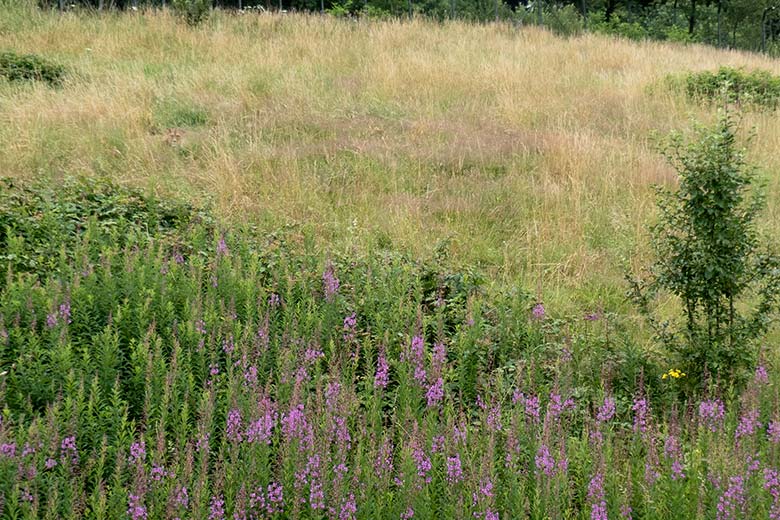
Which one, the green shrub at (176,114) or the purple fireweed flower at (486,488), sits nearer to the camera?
the purple fireweed flower at (486,488)

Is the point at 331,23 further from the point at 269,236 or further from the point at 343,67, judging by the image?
the point at 269,236

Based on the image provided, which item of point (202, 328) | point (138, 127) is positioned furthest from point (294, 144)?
point (202, 328)

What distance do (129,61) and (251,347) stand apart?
423 inches

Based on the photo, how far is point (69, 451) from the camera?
3.35 metres

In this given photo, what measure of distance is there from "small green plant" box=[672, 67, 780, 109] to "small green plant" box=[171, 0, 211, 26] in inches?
412

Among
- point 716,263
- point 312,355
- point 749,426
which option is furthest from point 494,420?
point 716,263

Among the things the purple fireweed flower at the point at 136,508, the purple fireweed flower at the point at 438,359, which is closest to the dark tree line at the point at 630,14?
the purple fireweed flower at the point at 438,359

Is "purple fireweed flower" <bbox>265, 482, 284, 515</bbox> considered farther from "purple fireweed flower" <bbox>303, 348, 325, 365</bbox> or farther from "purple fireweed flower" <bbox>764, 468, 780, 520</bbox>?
"purple fireweed flower" <bbox>764, 468, 780, 520</bbox>

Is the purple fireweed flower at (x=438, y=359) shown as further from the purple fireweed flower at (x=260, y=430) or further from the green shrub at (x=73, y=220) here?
the green shrub at (x=73, y=220)

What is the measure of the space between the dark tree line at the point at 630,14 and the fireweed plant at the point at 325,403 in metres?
23.9

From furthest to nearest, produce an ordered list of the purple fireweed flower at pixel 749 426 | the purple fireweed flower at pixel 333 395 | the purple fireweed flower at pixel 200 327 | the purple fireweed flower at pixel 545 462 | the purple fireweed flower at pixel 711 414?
1. the purple fireweed flower at pixel 200 327
2. the purple fireweed flower at pixel 711 414
3. the purple fireweed flower at pixel 749 426
4. the purple fireweed flower at pixel 333 395
5. the purple fireweed flower at pixel 545 462

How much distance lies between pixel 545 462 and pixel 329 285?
2.26m

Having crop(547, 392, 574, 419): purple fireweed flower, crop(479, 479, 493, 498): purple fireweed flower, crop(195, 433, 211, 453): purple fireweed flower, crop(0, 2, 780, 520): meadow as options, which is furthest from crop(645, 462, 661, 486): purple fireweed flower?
crop(195, 433, 211, 453): purple fireweed flower

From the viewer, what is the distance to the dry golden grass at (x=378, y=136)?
23.6 feet
